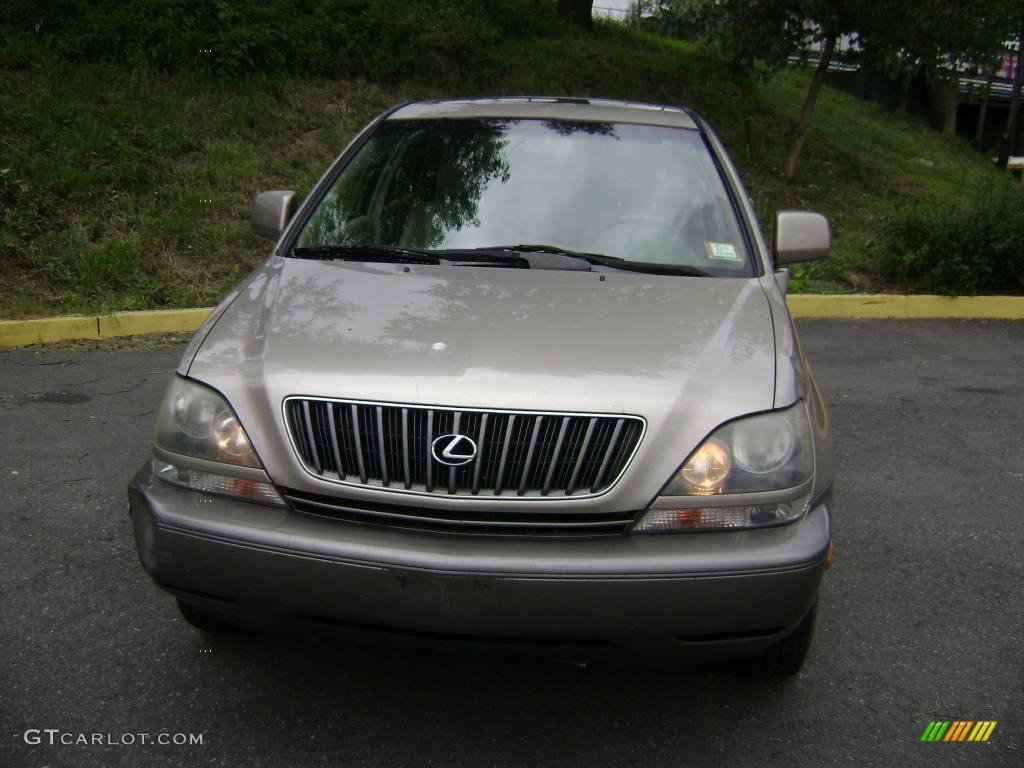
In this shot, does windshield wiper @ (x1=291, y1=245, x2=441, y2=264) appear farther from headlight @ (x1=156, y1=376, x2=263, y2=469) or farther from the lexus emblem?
the lexus emblem

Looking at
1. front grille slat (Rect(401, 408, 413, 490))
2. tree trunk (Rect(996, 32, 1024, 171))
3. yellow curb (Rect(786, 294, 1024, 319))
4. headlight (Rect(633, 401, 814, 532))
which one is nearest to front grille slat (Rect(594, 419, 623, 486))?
headlight (Rect(633, 401, 814, 532))

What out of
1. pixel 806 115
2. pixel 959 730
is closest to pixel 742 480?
pixel 959 730

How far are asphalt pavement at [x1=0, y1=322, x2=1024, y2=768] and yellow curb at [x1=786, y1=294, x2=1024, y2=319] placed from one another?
468cm

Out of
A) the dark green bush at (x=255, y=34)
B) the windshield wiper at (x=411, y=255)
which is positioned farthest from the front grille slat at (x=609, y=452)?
the dark green bush at (x=255, y=34)

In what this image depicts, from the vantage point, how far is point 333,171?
3816 millimetres

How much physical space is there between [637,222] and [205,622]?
1884mm

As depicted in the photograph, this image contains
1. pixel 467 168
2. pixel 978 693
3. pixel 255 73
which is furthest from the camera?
pixel 255 73

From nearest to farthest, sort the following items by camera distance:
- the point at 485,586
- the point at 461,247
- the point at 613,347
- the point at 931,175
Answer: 1. the point at 485,586
2. the point at 613,347
3. the point at 461,247
4. the point at 931,175

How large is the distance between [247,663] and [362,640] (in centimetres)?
73

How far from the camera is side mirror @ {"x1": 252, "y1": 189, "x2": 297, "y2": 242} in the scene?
12.5 feet

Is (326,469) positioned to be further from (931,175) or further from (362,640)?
(931,175)

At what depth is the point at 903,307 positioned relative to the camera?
898cm

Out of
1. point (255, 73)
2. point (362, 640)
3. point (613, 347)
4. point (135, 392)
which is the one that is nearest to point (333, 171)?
point (613, 347)

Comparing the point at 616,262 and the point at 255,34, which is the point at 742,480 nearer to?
the point at 616,262
